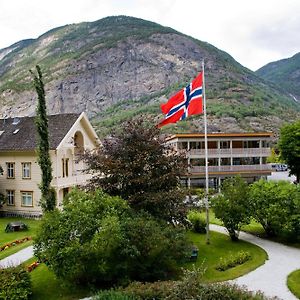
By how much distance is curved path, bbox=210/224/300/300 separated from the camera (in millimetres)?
17391

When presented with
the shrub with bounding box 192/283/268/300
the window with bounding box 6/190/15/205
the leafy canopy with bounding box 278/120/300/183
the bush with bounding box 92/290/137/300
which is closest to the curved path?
the shrub with bounding box 192/283/268/300

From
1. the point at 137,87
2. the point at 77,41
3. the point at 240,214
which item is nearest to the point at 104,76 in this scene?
the point at 137,87

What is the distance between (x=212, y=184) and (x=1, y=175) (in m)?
Answer: 26.3

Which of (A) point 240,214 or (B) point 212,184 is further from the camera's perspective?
(B) point 212,184

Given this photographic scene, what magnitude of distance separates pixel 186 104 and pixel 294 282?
10517mm

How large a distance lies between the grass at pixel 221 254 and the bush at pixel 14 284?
7181 mm

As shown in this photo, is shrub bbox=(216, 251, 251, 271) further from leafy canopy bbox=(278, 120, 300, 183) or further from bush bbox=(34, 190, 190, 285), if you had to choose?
leafy canopy bbox=(278, 120, 300, 183)

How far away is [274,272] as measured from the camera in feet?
65.2

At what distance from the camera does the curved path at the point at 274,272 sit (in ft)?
57.1

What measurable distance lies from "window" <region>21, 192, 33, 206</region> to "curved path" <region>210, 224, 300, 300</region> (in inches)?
741

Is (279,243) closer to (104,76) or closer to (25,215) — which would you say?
(25,215)

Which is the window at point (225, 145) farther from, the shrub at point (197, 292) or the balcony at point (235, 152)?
the shrub at point (197, 292)

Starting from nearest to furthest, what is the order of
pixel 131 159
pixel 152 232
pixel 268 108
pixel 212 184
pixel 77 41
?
pixel 152 232, pixel 131 159, pixel 212 184, pixel 268 108, pixel 77 41

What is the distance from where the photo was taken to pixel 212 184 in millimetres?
55125
